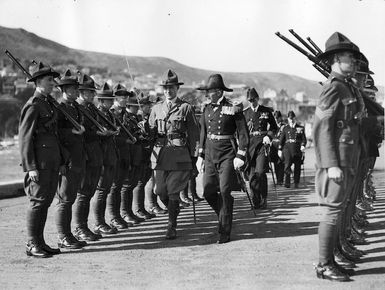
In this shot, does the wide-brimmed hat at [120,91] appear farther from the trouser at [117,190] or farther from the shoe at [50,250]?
the shoe at [50,250]

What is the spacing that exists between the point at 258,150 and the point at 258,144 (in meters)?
0.12

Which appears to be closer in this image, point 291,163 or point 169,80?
point 169,80

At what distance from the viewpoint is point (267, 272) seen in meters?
5.70

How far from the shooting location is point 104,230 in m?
8.30

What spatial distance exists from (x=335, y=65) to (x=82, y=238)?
406 centimetres

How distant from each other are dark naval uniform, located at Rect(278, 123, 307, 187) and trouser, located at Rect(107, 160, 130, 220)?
7.08 m

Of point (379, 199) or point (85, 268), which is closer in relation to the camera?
point (85, 268)

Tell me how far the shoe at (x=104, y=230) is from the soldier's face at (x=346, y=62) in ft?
13.7

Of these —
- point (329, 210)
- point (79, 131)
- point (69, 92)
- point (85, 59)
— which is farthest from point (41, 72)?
point (85, 59)

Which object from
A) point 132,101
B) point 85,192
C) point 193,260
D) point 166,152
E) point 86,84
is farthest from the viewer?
point 132,101

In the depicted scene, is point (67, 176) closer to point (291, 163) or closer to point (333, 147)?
point (333, 147)

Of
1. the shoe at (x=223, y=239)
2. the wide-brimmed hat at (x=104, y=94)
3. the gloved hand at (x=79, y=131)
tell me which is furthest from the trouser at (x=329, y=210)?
the wide-brimmed hat at (x=104, y=94)

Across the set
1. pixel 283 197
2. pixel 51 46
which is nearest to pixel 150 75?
pixel 51 46

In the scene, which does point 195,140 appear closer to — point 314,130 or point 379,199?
point 314,130
